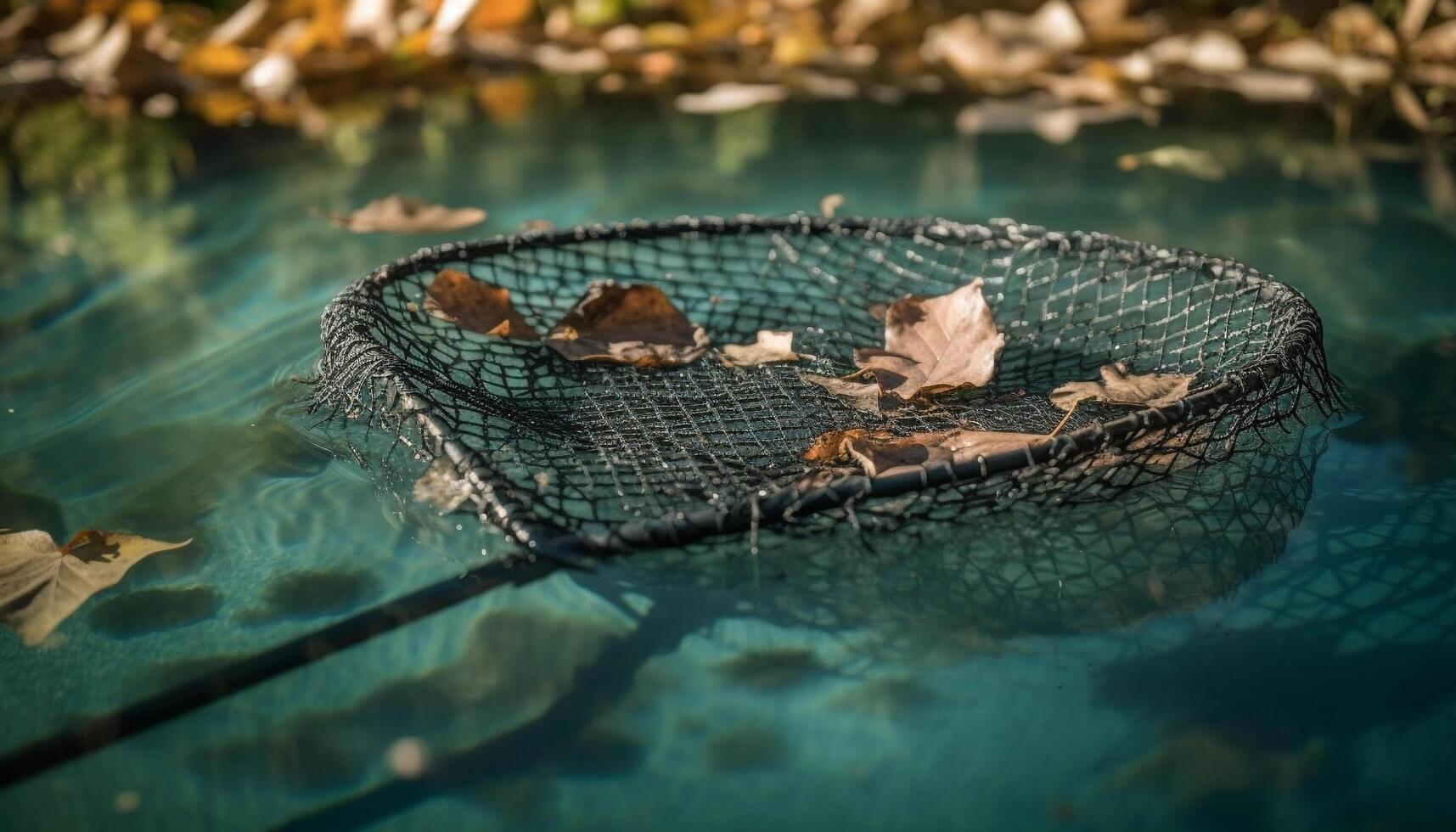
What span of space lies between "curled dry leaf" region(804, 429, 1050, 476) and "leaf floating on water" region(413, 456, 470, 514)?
1.05 feet

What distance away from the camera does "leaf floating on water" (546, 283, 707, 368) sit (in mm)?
1388

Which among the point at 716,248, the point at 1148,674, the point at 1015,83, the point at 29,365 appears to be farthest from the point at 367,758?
the point at 1015,83

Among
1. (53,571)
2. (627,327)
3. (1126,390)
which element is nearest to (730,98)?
(627,327)

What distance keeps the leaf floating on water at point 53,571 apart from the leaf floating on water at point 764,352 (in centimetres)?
60

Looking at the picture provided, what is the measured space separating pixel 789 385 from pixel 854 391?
8 centimetres

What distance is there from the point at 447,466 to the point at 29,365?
757 millimetres

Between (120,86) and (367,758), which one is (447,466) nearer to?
(367,758)

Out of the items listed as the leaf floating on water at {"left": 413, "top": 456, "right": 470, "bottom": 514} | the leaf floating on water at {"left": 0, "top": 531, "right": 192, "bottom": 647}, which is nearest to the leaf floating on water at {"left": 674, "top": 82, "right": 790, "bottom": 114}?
the leaf floating on water at {"left": 413, "top": 456, "right": 470, "bottom": 514}

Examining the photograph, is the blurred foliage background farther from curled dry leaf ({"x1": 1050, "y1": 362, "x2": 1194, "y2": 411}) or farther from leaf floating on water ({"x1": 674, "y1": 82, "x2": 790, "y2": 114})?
curled dry leaf ({"x1": 1050, "y1": 362, "x2": 1194, "y2": 411})

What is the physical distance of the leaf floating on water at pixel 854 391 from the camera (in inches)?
49.6

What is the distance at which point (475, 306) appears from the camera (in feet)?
4.62

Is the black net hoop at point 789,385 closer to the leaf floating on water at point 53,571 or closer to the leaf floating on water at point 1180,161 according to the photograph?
the leaf floating on water at point 53,571

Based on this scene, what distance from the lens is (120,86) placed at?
2791 millimetres

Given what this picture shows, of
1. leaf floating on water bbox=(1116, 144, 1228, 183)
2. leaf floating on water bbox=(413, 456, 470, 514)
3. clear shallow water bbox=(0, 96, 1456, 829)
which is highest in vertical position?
leaf floating on water bbox=(413, 456, 470, 514)
